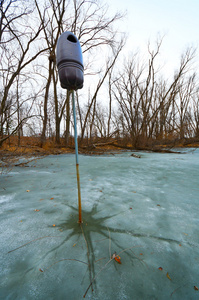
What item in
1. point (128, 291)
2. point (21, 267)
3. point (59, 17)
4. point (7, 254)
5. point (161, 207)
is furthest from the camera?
point (59, 17)

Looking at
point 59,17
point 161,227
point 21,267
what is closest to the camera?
point 21,267

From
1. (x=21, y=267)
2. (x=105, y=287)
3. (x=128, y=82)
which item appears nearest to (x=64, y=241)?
(x=21, y=267)

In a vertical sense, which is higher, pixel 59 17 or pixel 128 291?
pixel 59 17

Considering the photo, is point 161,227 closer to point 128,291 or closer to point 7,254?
point 128,291

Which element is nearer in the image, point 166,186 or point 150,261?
point 150,261

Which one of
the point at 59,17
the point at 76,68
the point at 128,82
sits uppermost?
the point at 59,17

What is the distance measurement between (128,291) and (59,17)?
14.6m

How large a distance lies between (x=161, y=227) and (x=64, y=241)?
2.89 feet

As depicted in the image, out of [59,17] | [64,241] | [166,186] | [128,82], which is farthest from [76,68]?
[128,82]

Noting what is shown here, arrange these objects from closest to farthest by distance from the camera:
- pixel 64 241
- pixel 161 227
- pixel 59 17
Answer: pixel 64 241, pixel 161 227, pixel 59 17

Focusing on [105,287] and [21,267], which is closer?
[105,287]

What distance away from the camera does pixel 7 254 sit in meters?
0.98

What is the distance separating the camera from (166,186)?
8.03ft

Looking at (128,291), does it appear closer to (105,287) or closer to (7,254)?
(105,287)
